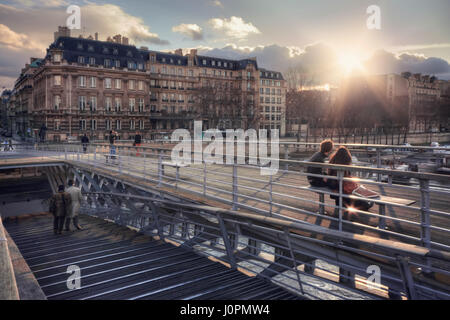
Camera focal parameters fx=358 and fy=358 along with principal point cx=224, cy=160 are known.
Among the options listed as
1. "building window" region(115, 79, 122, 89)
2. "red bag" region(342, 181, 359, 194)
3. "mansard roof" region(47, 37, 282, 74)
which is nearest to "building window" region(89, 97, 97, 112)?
"building window" region(115, 79, 122, 89)

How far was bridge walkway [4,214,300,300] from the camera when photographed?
5.24 metres

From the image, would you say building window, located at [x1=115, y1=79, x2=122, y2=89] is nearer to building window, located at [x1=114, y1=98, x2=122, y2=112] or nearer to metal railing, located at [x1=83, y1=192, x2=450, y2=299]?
building window, located at [x1=114, y1=98, x2=122, y2=112]

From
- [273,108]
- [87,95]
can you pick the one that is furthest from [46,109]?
[273,108]

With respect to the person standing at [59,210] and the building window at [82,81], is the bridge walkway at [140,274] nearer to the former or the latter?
the person standing at [59,210]

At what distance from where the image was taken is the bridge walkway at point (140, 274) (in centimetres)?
524

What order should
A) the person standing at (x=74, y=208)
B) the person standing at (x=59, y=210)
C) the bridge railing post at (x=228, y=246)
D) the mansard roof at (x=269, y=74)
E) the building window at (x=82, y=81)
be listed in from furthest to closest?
the mansard roof at (x=269, y=74) < the building window at (x=82, y=81) < the person standing at (x=74, y=208) < the person standing at (x=59, y=210) < the bridge railing post at (x=228, y=246)

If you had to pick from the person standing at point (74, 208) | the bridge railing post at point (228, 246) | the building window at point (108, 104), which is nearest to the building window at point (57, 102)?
the building window at point (108, 104)

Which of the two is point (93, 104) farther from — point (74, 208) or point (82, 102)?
point (74, 208)

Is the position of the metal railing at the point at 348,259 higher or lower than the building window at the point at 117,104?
lower

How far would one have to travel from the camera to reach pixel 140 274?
19.8 ft

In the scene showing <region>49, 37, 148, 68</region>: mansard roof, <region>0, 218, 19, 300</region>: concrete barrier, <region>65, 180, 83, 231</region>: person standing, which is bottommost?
<region>65, 180, 83, 231</region>: person standing
